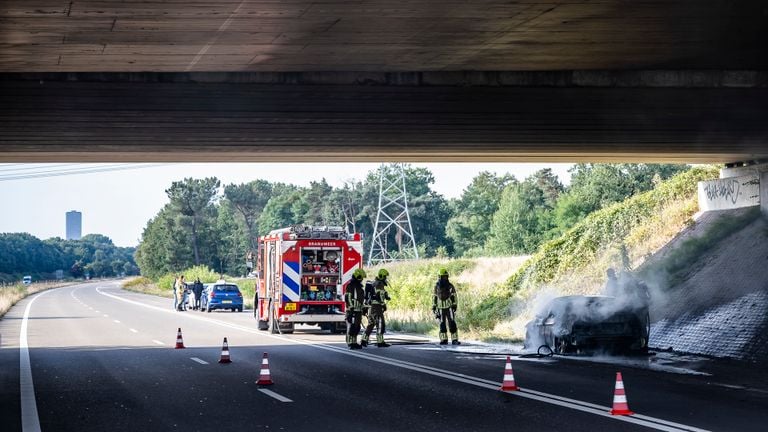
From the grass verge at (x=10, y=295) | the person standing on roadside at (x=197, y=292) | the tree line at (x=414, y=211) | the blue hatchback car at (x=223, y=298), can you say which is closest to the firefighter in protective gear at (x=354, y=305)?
the blue hatchback car at (x=223, y=298)

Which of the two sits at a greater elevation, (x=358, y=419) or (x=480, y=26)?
(x=480, y=26)

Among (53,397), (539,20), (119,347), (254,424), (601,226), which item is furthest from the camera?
(601,226)

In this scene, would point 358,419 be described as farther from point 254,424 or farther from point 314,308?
point 314,308

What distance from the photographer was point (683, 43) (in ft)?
57.1

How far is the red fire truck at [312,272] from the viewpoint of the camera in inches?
1219

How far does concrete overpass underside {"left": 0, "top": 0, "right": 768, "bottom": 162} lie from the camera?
14695mm

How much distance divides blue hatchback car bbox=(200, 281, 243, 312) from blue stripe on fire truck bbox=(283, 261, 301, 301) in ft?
70.0

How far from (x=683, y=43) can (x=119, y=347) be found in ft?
53.0

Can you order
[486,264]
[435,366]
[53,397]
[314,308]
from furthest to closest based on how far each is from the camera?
[486,264] < [314,308] < [435,366] < [53,397]

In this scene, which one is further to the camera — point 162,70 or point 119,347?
point 119,347

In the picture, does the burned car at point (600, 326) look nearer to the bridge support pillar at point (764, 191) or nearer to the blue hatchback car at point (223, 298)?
the bridge support pillar at point (764, 191)

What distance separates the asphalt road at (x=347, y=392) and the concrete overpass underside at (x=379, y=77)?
5133 mm

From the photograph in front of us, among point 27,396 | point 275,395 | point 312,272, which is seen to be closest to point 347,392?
point 275,395

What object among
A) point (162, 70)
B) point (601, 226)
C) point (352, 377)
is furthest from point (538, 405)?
point (601, 226)
